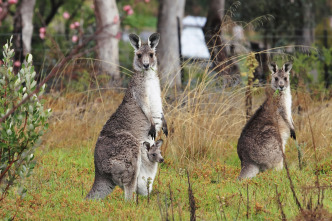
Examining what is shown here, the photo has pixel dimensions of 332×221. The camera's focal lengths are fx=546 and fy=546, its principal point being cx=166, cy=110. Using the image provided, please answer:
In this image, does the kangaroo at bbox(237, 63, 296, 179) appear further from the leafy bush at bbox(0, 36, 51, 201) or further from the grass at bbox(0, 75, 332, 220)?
the leafy bush at bbox(0, 36, 51, 201)

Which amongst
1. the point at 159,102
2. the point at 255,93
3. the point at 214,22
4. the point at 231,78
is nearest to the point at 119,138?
the point at 159,102

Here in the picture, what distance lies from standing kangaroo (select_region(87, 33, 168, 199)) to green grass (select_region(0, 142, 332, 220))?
31 cm

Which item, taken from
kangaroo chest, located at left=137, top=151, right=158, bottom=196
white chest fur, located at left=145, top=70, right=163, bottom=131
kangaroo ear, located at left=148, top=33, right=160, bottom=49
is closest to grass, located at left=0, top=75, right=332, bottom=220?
kangaroo chest, located at left=137, top=151, right=158, bottom=196

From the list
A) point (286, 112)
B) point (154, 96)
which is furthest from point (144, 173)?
point (286, 112)

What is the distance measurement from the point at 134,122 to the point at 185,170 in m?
1.49

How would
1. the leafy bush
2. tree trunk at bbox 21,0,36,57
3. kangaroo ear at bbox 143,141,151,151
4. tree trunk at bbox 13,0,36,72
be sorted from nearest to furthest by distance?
the leafy bush < kangaroo ear at bbox 143,141,151,151 < tree trunk at bbox 13,0,36,72 < tree trunk at bbox 21,0,36,57

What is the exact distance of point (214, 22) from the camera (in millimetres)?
14930

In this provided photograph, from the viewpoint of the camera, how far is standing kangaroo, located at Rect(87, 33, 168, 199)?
6.63m

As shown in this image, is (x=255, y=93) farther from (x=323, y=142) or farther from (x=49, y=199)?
(x=49, y=199)

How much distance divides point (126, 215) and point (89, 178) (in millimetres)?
2126

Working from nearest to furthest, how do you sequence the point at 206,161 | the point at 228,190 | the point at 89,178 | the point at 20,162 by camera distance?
the point at 20,162 → the point at 228,190 → the point at 89,178 → the point at 206,161

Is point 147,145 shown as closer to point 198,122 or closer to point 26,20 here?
point 198,122

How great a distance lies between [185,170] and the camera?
824 centimetres

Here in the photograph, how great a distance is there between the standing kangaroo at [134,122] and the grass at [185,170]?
0.32 metres
